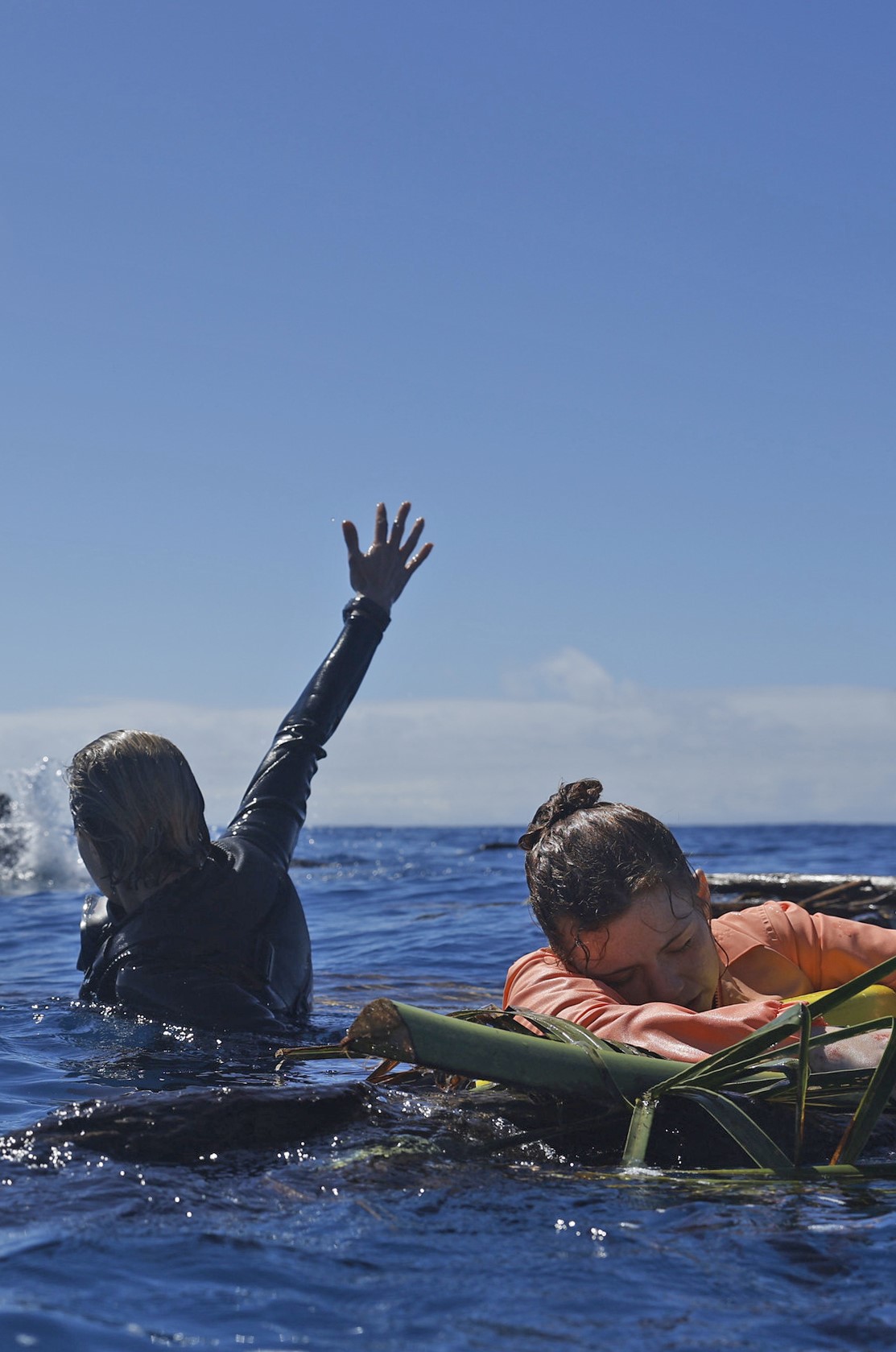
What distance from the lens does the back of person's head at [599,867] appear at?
12.2 feet

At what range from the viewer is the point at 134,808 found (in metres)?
4.67

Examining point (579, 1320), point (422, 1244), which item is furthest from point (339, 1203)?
point (579, 1320)

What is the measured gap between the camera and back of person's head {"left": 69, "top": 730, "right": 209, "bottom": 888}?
4688 millimetres

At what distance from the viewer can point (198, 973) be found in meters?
4.75

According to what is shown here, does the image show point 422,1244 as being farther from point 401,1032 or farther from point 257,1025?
point 257,1025

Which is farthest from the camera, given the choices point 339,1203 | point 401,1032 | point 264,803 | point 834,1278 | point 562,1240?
point 264,803

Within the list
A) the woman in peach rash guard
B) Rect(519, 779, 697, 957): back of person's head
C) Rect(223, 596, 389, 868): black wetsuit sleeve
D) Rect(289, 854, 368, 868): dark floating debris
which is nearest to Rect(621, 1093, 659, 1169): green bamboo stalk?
the woman in peach rash guard

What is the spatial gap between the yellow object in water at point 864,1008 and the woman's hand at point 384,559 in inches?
117

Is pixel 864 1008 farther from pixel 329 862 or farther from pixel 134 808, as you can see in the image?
pixel 329 862

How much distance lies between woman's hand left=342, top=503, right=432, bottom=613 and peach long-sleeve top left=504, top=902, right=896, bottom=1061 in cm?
235

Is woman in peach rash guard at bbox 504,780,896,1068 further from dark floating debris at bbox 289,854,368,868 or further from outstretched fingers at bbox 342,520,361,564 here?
dark floating debris at bbox 289,854,368,868

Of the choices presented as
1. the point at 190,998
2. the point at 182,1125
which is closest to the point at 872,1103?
the point at 182,1125

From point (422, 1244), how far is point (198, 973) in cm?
221

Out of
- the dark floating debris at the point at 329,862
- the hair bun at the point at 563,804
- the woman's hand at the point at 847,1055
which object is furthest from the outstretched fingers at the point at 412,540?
the dark floating debris at the point at 329,862
